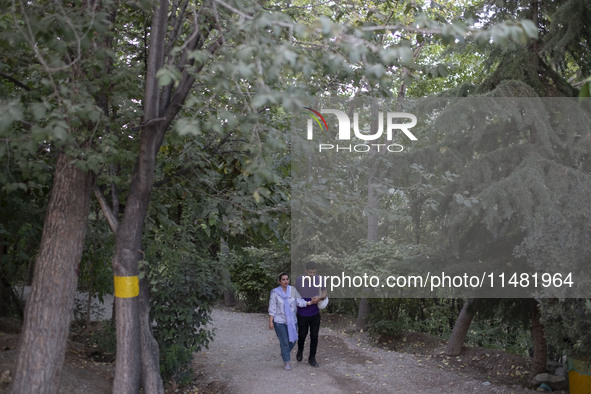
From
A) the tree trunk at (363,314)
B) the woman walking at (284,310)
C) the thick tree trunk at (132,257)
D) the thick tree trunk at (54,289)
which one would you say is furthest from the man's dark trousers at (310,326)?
the tree trunk at (363,314)

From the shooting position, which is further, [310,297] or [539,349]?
[539,349]

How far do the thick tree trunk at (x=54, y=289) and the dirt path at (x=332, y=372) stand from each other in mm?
2929

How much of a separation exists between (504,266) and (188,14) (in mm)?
5753

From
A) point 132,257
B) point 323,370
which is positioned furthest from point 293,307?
point 132,257

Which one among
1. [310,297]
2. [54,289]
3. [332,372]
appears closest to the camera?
[54,289]

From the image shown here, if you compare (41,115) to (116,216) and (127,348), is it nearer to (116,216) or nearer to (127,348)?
(116,216)

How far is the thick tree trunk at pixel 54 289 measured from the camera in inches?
206

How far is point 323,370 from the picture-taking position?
27.9ft

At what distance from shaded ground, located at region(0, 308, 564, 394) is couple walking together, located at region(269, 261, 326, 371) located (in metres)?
0.55

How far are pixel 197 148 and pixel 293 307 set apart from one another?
9.24ft

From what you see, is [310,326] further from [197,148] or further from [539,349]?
[539,349]

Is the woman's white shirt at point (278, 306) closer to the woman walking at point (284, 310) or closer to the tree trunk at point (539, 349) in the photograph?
the woman walking at point (284, 310)

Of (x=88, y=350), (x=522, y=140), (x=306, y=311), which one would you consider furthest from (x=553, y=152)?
(x=88, y=350)

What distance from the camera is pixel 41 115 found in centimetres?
416
